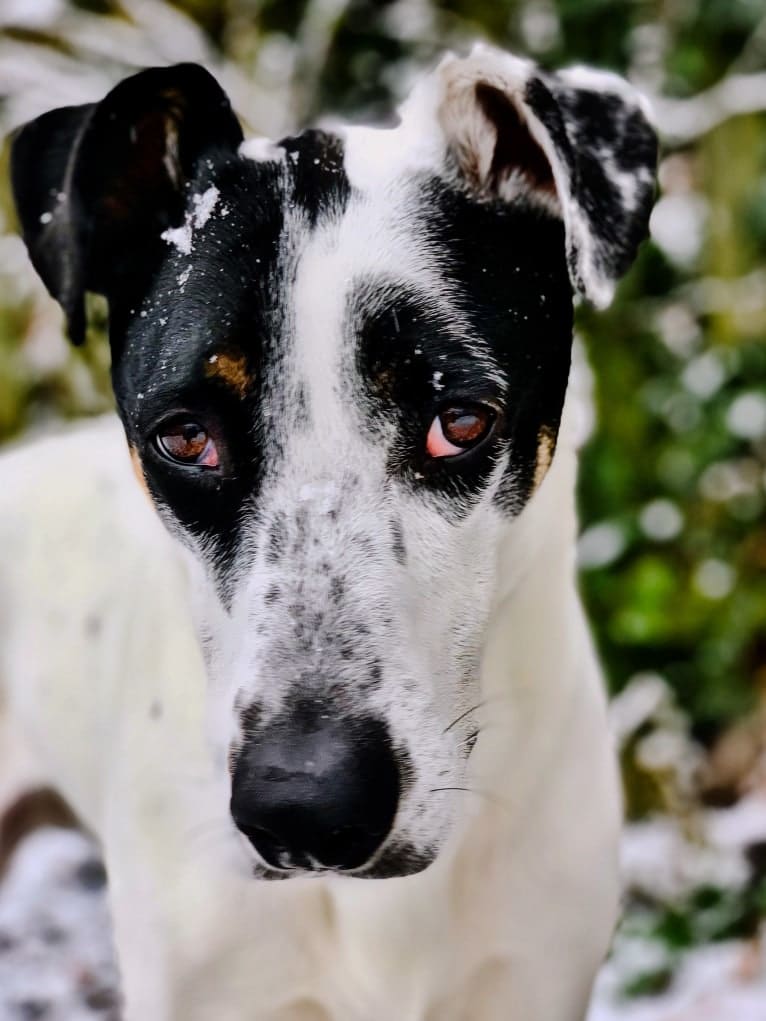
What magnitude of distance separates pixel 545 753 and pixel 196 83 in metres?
1.01

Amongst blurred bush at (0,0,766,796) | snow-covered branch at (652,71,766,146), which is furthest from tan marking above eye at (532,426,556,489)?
snow-covered branch at (652,71,766,146)

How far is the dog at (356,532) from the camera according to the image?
1.36 meters

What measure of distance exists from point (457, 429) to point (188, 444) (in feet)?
1.02

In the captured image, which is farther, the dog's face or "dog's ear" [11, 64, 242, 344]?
"dog's ear" [11, 64, 242, 344]

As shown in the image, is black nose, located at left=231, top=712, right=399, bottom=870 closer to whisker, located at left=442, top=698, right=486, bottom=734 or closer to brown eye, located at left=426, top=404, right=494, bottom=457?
whisker, located at left=442, top=698, right=486, bottom=734

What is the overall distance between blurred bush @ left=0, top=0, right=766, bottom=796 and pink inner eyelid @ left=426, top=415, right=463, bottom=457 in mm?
1923

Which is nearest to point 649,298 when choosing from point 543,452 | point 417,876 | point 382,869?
point 543,452

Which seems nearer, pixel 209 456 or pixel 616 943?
pixel 209 456

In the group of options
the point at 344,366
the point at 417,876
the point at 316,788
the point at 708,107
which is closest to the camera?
the point at 316,788

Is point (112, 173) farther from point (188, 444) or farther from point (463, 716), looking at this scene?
point (463, 716)

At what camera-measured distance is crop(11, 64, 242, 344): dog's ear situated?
151cm

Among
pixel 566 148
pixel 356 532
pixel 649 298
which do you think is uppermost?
pixel 566 148

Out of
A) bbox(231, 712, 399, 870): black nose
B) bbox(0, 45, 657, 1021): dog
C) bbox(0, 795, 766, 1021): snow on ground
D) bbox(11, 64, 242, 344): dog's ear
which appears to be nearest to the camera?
bbox(231, 712, 399, 870): black nose

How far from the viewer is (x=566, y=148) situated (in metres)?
1.40
